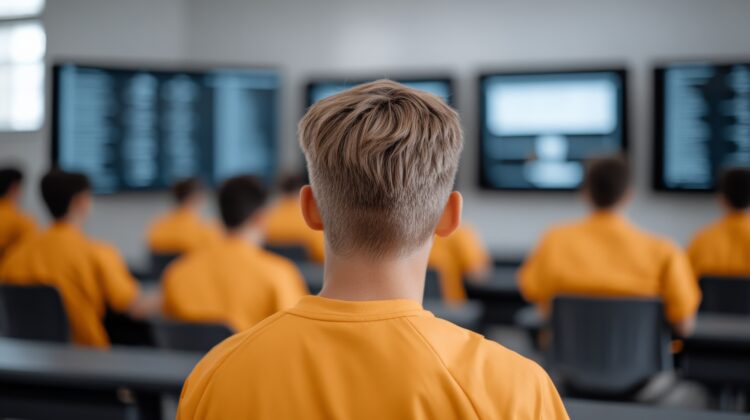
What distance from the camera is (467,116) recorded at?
688 cm

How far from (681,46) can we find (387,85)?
5860 mm

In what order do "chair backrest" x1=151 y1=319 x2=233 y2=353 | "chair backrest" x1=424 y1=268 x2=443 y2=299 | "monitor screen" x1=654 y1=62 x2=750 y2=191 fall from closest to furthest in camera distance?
"chair backrest" x1=151 y1=319 x2=233 y2=353 → "chair backrest" x1=424 y1=268 x2=443 y2=299 → "monitor screen" x1=654 y1=62 x2=750 y2=191

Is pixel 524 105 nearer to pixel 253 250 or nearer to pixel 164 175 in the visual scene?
pixel 164 175

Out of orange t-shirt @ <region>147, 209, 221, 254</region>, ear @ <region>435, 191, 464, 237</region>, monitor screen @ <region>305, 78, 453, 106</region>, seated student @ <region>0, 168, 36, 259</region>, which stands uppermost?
monitor screen @ <region>305, 78, 453, 106</region>

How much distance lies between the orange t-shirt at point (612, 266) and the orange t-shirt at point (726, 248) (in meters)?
0.68

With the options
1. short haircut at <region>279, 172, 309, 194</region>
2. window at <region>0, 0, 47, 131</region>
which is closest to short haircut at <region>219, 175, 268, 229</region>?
short haircut at <region>279, 172, 309, 194</region>

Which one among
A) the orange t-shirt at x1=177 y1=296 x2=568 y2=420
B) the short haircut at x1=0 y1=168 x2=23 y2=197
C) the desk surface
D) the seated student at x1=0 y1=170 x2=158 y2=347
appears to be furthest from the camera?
the short haircut at x1=0 y1=168 x2=23 y2=197

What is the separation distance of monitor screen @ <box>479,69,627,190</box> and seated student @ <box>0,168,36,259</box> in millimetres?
3491

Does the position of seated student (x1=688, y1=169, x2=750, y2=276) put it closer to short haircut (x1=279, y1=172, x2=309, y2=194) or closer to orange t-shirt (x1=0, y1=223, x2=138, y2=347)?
orange t-shirt (x1=0, y1=223, x2=138, y2=347)

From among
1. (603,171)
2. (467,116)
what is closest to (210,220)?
(467,116)

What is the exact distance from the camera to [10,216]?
5.09 meters

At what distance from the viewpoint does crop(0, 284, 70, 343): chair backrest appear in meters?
2.91

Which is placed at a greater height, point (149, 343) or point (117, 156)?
point (117, 156)

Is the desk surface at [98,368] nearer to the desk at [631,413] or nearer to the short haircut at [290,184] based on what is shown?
the desk at [631,413]
